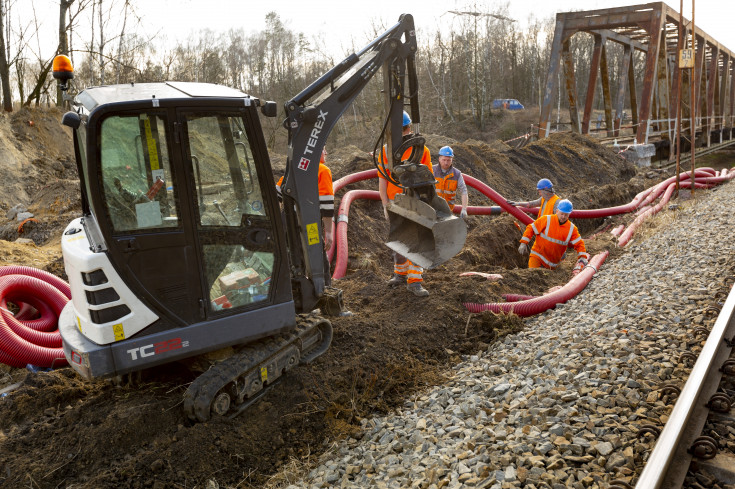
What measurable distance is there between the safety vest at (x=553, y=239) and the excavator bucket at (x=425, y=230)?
10.8ft

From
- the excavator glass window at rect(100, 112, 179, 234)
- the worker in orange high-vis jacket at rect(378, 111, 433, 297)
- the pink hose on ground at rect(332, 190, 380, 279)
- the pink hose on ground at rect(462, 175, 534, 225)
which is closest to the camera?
the excavator glass window at rect(100, 112, 179, 234)

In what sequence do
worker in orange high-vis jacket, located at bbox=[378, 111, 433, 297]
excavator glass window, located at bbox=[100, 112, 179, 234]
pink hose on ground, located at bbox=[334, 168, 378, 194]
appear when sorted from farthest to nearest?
pink hose on ground, located at bbox=[334, 168, 378, 194]
worker in orange high-vis jacket, located at bbox=[378, 111, 433, 297]
excavator glass window, located at bbox=[100, 112, 179, 234]

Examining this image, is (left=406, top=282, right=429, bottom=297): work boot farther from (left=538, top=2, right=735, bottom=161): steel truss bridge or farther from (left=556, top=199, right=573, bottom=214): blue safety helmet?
(left=538, top=2, right=735, bottom=161): steel truss bridge

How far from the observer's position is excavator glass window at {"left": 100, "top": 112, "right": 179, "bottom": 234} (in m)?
3.82

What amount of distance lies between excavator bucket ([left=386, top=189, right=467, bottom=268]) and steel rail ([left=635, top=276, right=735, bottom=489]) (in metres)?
2.27

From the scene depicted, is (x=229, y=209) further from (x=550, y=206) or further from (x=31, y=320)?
(x=550, y=206)

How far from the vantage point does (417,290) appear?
6.71m

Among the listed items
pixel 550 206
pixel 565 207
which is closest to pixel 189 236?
pixel 565 207

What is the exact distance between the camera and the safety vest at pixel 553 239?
8.36m

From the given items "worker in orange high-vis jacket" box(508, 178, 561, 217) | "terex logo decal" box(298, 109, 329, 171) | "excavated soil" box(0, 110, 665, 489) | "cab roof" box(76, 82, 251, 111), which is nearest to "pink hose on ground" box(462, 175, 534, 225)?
"worker in orange high-vis jacket" box(508, 178, 561, 217)

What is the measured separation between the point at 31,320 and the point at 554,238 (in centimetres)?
743

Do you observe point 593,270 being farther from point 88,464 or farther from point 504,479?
point 88,464

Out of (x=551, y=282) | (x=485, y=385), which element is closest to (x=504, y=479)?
(x=485, y=385)

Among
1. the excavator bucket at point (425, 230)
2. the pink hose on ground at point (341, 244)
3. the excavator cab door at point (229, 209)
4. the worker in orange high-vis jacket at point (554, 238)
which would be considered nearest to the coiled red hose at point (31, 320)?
the excavator cab door at point (229, 209)
